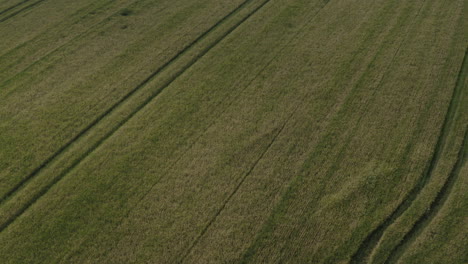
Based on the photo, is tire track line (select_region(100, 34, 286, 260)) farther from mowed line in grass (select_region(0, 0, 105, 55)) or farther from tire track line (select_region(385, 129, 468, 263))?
mowed line in grass (select_region(0, 0, 105, 55))

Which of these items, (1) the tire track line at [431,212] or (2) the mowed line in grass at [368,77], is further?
(2) the mowed line in grass at [368,77]

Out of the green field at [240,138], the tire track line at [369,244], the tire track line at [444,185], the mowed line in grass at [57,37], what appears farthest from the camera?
the mowed line in grass at [57,37]

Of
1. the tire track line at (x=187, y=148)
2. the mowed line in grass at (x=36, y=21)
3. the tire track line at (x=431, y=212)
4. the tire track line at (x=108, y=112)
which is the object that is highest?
the mowed line in grass at (x=36, y=21)

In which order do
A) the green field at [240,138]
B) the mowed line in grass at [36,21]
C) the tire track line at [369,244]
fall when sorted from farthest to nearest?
the mowed line in grass at [36,21] → the green field at [240,138] → the tire track line at [369,244]

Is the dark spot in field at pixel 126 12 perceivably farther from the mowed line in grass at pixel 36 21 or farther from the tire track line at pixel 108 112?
the tire track line at pixel 108 112

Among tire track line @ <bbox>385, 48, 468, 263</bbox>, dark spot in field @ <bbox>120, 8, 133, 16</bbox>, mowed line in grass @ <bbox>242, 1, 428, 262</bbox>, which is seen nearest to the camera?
tire track line @ <bbox>385, 48, 468, 263</bbox>

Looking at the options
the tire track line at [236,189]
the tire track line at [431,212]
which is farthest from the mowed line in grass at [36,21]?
the tire track line at [431,212]

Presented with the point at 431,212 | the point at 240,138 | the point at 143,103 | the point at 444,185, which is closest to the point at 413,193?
the point at 431,212

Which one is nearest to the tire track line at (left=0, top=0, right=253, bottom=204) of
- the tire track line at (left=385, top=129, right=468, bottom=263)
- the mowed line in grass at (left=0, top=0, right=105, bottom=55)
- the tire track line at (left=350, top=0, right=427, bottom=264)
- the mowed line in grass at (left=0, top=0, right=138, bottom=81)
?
the mowed line in grass at (left=0, top=0, right=138, bottom=81)
